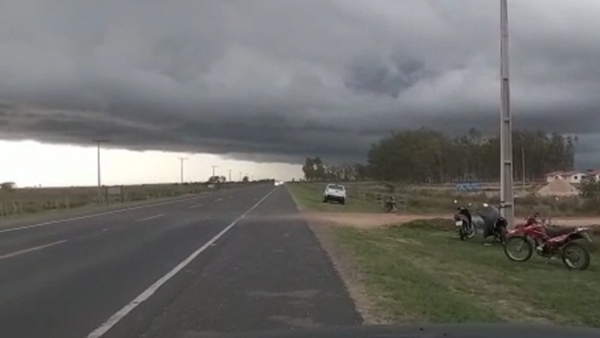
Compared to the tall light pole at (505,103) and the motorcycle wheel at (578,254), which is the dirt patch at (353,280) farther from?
the tall light pole at (505,103)

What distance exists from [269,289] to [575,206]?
4062cm

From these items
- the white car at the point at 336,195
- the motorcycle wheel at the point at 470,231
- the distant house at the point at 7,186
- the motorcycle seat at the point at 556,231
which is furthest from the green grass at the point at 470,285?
the distant house at the point at 7,186

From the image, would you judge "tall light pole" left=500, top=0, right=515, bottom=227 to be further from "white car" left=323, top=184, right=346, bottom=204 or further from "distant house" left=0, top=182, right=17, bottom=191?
"distant house" left=0, top=182, right=17, bottom=191

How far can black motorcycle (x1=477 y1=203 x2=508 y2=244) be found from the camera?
71.4 feet

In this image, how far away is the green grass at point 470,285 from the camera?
9633mm

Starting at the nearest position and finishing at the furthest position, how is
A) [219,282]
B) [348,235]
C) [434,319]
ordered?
1. [434,319]
2. [219,282]
3. [348,235]

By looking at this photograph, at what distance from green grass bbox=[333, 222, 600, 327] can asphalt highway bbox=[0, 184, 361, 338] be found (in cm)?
86

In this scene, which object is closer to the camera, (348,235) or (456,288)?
(456,288)

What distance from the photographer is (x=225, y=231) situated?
2597 centimetres

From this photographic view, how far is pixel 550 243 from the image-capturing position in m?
16.5

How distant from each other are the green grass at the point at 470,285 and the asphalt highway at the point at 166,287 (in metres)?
0.86

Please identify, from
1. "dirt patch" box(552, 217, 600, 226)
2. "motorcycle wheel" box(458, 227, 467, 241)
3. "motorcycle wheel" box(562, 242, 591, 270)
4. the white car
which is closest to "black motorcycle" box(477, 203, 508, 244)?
"motorcycle wheel" box(458, 227, 467, 241)

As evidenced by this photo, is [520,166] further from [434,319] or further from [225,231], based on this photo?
[434,319]

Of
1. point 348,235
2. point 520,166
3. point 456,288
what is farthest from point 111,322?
point 520,166
